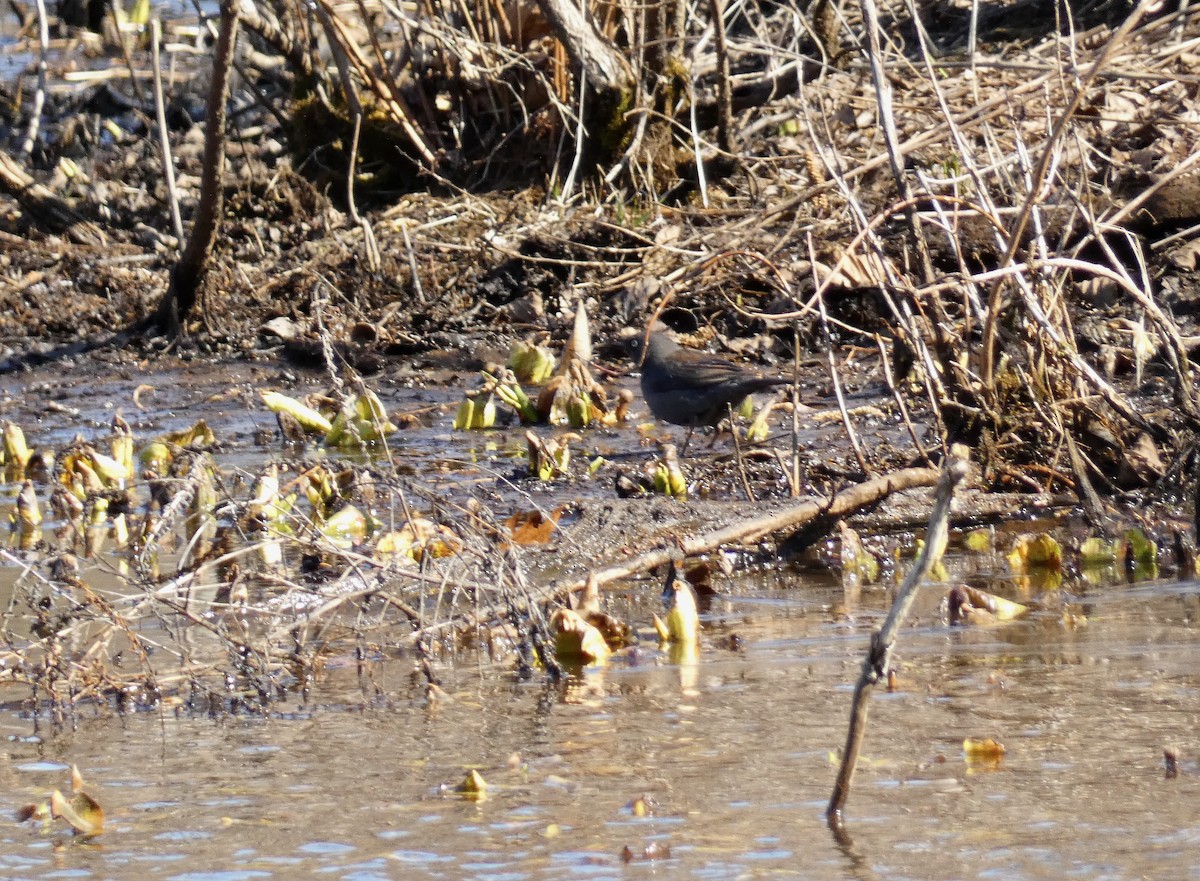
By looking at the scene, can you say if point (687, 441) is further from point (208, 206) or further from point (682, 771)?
point (682, 771)

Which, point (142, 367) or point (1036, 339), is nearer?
point (1036, 339)

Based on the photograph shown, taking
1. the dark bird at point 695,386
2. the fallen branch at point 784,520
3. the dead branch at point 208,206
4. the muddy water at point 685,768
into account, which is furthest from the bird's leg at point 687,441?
the dead branch at point 208,206

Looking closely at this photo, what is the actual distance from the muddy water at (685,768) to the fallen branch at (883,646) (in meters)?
0.10

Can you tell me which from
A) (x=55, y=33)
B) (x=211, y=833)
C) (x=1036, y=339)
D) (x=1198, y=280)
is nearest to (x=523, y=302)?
(x=1198, y=280)

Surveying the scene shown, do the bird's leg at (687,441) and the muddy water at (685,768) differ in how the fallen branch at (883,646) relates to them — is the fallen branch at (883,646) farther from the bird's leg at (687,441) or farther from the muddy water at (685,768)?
the bird's leg at (687,441)

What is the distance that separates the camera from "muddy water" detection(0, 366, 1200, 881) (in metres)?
2.94

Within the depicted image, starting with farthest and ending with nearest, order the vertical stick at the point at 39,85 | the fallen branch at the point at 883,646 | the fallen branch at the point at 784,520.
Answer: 1. the vertical stick at the point at 39,85
2. the fallen branch at the point at 784,520
3. the fallen branch at the point at 883,646

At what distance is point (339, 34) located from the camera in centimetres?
945

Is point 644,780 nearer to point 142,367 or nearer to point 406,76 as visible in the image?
point 142,367

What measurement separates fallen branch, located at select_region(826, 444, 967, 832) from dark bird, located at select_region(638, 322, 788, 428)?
3829mm

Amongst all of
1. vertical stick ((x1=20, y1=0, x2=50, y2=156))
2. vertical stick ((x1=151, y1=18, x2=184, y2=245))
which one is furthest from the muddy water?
vertical stick ((x1=20, y1=0, x2=50, y2=156))

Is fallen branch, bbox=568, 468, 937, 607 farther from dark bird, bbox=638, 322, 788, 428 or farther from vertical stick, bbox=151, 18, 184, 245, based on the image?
vertical stick, bbox=151, 18, 184, 245

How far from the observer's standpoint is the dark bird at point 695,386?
22.7 feet

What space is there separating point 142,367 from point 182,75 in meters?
4.66
